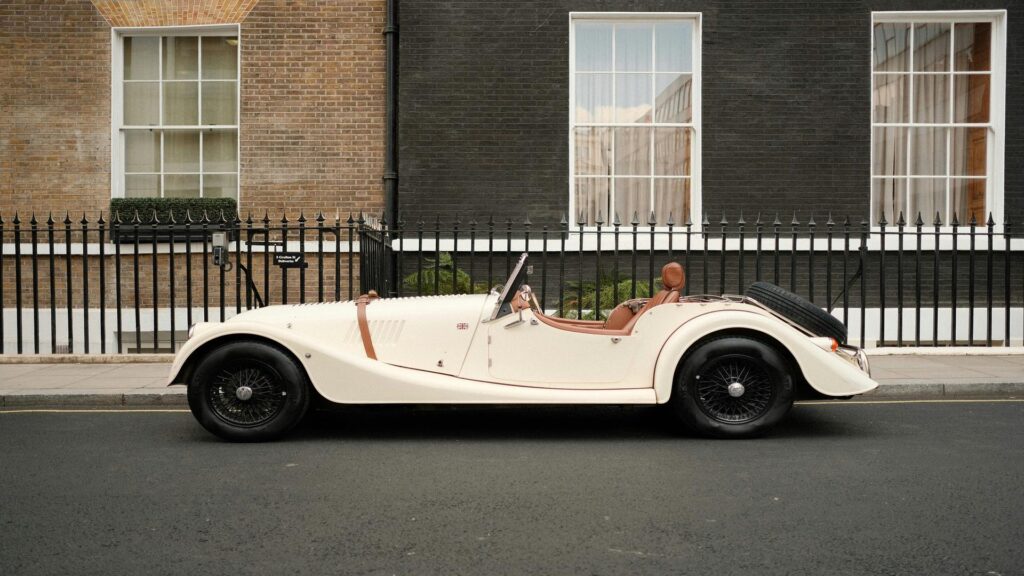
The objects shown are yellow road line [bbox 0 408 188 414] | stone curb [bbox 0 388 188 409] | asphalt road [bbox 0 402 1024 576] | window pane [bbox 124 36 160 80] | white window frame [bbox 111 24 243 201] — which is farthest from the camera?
window pane [bbox 124 36 160 80]

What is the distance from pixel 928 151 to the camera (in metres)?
11.4

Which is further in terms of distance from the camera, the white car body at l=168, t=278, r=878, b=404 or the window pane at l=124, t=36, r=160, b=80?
the window pane at l=124, t=36, r=160, b=80

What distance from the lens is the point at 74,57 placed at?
11.2 meters

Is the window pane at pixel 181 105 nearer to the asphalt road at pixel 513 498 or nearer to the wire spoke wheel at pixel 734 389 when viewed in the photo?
the asphalt road at pixel 513 498

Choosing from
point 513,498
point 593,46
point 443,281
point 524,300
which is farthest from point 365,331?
point 593,46

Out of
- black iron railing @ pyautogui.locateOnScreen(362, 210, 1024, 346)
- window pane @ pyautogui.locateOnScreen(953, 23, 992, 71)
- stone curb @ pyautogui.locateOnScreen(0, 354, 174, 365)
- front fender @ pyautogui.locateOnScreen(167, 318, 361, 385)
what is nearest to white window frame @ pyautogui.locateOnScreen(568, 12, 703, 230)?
black iron railing @ pyautogui.locateOnScreen(362, 210, 1024, 346)

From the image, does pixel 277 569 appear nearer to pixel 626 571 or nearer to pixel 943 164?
pixel 626 571

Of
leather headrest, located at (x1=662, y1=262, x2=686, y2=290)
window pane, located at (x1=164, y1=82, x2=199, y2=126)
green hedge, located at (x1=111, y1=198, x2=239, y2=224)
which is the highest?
window pane, located at (x1=164, y1=82, x2=199, y2=126)

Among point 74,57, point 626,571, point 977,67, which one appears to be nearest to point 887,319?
point 977,67

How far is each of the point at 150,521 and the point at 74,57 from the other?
368 inches

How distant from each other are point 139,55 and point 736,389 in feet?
31.5

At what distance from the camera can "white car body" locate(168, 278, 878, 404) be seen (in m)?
5.45

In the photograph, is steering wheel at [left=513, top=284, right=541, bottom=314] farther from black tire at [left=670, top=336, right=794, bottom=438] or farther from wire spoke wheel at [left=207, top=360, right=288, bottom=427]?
wire spoke wheel at [left=207, top=360, right=288, bottom=427]

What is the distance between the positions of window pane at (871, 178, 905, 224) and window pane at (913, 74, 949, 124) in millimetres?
881
